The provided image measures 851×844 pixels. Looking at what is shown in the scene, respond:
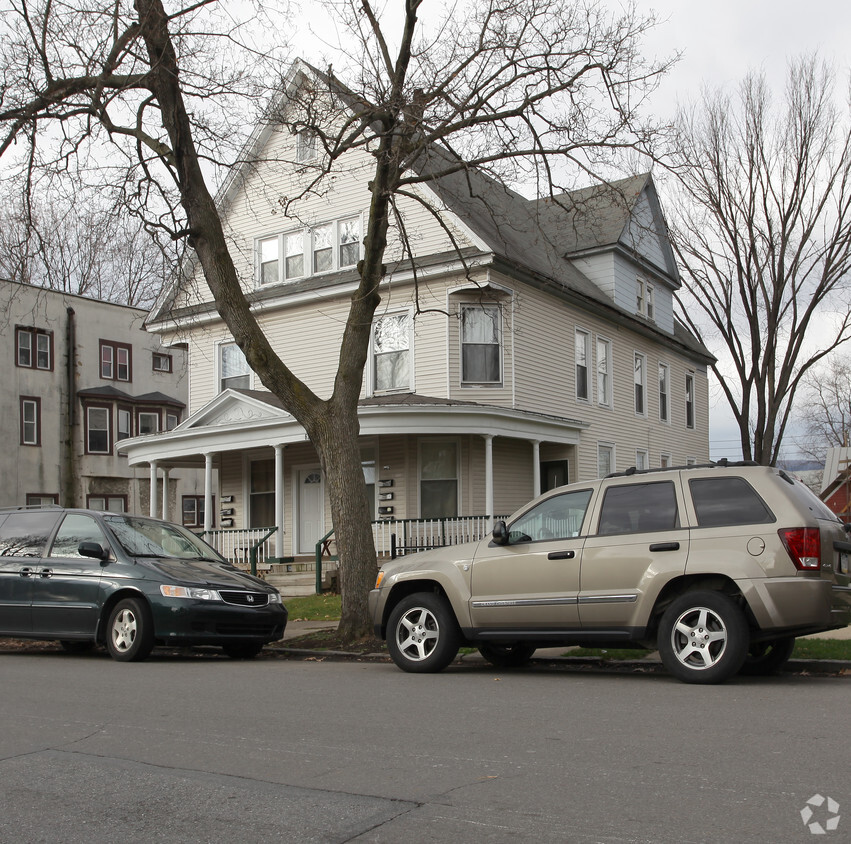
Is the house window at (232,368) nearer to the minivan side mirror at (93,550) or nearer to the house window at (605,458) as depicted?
the house window at (605,458)

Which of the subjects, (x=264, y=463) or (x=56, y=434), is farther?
(x=56, y=434)

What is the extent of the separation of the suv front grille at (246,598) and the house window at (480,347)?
1081 centimetres

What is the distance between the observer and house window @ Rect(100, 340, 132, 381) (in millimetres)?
41688

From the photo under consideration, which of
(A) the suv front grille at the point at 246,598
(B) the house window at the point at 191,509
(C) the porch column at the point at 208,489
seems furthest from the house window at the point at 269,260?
(B) the house window at the point at 191,509

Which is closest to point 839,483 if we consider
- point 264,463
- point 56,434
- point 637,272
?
point 637,272

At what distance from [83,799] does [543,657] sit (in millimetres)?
6668

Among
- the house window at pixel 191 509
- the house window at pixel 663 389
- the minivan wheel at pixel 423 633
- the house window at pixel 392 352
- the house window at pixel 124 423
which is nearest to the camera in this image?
the minivan wheel at pixel 423 633

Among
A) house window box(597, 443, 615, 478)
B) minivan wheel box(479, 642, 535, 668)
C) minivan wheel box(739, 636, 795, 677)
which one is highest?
house window box(597, 443, 615, 478)

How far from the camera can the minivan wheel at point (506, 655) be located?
10648 millimetres

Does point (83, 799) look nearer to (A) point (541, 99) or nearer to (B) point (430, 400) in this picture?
(A) point (541, 99)

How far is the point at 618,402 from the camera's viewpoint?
26984mm

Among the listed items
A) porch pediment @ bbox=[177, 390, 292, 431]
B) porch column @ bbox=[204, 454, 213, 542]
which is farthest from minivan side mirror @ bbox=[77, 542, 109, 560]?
porch column @ bbox=[204, 454, 213, 542]
